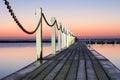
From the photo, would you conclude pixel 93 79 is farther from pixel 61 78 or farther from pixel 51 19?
pixel 51 19

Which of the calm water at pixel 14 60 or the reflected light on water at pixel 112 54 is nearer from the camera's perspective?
the calm water at pixel 14 60

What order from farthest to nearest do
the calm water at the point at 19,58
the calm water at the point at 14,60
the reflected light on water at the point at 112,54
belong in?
the reflected light on water at the point at 112,54
the calm water at the point at 19,58
the calm water at the point at 14,60

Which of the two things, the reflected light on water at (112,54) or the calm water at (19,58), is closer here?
the calm water at (19,58)

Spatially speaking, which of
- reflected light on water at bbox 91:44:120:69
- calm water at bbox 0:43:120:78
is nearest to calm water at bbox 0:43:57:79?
calm water at bbox 0:43:120:78

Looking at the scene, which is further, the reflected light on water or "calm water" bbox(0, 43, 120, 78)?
the reflected light on water

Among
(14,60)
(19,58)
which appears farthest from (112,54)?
(14,60)

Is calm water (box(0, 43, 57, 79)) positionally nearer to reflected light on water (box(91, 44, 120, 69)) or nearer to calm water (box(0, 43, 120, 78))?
calm water (box(0, 43, 120, 78))

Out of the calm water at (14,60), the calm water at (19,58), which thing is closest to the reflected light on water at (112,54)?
the calm water at (19,58)

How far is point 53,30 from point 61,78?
7.96m

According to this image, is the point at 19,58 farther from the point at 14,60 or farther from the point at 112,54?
the point at 112,54

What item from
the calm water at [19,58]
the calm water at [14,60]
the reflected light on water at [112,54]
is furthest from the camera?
the reflected light on water at [112,54]

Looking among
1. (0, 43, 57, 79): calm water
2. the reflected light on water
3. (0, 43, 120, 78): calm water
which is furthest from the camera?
the reflected light on water

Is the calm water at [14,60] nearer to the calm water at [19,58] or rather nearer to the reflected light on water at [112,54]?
the calm water at [19,58]

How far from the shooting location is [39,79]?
5652 millimetres
